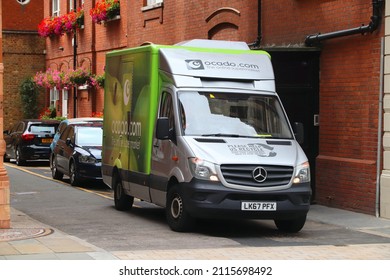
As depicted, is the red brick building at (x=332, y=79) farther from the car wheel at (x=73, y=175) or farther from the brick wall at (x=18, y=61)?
the brick wall at (x=18, y=61)

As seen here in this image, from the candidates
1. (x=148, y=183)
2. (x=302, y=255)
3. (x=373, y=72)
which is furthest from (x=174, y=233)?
(x=373, y=72)

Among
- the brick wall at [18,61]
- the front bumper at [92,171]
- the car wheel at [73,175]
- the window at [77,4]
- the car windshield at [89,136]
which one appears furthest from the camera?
the brick wall at [18,61]

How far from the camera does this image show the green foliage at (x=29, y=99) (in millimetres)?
40031

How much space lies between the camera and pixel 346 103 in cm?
1628

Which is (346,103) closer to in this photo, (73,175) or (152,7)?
(73,175)

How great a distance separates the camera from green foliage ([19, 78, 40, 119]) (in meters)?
40.0

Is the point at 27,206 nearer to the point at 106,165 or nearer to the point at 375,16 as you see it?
the point at 106,165

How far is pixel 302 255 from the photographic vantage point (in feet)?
34.8

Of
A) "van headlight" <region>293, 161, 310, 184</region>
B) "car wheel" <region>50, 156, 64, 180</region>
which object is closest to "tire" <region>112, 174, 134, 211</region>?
"van headlight" <region>293, 161, 310, 184</region>

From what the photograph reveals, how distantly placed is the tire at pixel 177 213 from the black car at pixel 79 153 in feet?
24.7

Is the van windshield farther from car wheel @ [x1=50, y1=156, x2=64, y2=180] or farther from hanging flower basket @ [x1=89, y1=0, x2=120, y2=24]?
hanging flower basket @ [x1=89, y1=0, x2=120, y2=24]

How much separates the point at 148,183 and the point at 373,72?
4709mm

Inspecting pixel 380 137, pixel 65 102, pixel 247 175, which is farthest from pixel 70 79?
pixel 247 175

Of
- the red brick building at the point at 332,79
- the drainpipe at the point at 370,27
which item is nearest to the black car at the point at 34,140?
the red brick building at the point at 332,79
